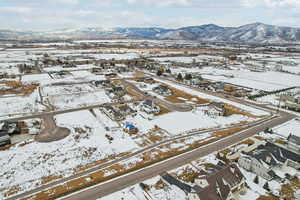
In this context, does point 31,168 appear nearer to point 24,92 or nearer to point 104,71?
point 24,92

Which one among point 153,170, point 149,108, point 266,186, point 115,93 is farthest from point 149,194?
point 115,93

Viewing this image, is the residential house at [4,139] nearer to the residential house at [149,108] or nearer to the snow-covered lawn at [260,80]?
the residential house at [149,108]

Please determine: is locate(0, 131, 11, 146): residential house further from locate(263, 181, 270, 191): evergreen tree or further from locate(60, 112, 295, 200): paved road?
locate(263, 181, 270, 191): evergreen tree

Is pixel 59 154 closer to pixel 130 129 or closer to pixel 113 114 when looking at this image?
pixel 130 129

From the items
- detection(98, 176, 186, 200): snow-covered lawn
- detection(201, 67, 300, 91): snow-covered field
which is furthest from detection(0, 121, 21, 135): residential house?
detection(201, 67, 300, 91): snow-covered field

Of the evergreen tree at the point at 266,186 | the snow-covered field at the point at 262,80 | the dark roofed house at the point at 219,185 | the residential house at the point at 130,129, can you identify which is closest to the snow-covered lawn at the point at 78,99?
the residential house at the point at 130,129
